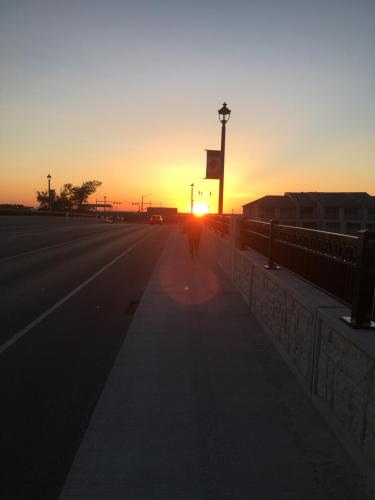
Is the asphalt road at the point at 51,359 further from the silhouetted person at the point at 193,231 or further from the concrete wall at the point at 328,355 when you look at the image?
the silhouetted person at the point at 193,231

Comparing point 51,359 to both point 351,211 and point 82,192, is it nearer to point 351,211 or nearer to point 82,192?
point 351,211

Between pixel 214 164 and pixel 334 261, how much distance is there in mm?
13837

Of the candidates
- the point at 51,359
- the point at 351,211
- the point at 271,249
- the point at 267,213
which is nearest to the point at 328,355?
the point at 271,249

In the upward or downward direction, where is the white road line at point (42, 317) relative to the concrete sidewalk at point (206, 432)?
downward

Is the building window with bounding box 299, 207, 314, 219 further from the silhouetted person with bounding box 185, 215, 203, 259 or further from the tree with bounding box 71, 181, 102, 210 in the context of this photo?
the tree with bounding box 71, 181, 102, 210

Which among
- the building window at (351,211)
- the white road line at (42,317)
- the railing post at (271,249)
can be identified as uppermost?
the building window at (351,211)

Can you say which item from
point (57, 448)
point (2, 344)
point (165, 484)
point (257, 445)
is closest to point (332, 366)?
point (257, 445)

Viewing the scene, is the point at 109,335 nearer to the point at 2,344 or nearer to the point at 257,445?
the point at 2,344

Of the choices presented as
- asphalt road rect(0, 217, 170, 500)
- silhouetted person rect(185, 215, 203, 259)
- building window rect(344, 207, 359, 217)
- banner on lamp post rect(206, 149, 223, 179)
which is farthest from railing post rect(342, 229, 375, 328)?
building window rect(344, 207, 359, 217)

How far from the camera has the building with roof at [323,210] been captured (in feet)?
218

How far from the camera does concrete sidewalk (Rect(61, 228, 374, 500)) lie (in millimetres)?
3232

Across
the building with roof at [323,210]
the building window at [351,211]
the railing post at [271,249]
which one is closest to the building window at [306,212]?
the building with roof at [323,210]

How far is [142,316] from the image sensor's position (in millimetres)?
8477

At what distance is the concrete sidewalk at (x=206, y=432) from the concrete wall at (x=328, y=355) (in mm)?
202
